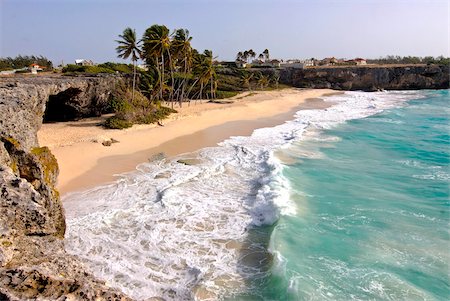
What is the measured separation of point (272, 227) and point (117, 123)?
18.8m

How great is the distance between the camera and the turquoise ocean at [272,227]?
9.34 m

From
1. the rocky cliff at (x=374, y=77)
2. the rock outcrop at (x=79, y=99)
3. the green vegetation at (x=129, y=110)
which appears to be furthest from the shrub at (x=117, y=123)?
the rocky cliff at (x=374, y=77)

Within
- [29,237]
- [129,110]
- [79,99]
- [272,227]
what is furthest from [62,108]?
[29,237]

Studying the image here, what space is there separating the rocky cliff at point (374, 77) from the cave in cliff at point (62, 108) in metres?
59.0

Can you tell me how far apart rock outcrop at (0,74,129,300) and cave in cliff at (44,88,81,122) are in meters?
19.7

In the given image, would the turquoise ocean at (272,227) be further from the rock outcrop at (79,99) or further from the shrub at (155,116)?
the rock outcrop at (79,99)

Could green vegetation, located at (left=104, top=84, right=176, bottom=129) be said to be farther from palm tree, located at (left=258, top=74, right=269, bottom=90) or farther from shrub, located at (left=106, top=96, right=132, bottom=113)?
palm tree, located at (left=258, top=74, right=269, bottom=90)

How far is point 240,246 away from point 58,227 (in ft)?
17.8

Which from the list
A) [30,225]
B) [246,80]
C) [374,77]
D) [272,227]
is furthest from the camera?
[374,77]

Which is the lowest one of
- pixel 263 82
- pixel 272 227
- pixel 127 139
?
pixel 272 227

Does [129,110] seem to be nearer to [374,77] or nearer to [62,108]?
[62,108]

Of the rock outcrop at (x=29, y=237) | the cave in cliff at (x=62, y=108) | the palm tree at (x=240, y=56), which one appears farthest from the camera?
the palm tree at (x=240, y=56)

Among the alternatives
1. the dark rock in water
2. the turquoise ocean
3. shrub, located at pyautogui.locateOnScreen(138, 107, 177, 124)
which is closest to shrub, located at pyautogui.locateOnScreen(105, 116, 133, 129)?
shrub, located at pyautogui.locateOnScreen(138, 107, 177, 124)

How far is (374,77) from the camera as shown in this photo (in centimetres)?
8025
